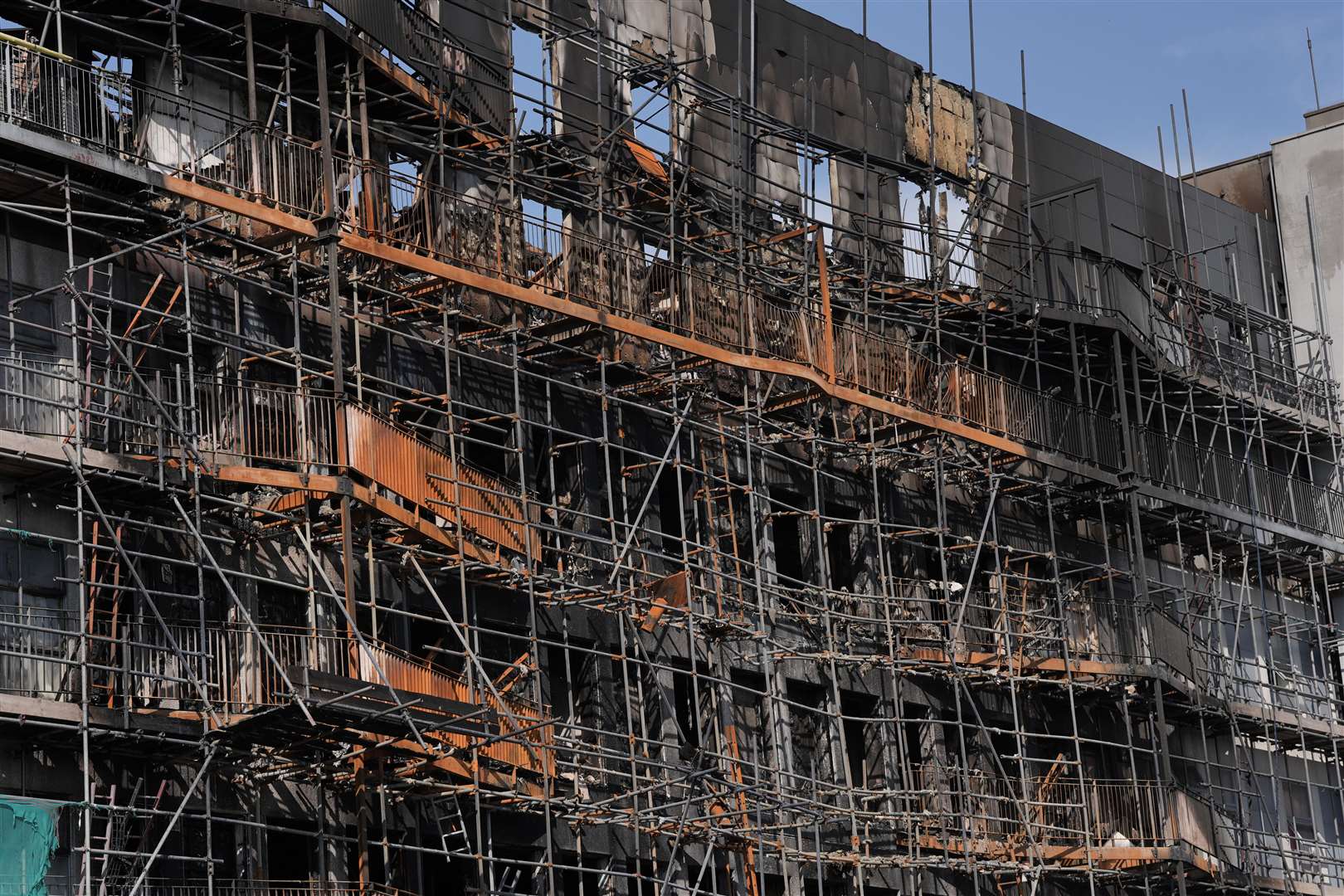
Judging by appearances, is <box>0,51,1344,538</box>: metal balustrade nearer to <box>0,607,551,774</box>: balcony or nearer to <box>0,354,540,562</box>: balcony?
<box>0,354,540,562</box>: balcony

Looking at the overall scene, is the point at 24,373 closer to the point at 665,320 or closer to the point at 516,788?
the point at 516,788

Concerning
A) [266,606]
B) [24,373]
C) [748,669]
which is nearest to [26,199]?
[24,373]

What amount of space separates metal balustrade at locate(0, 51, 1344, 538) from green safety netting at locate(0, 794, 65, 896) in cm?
592

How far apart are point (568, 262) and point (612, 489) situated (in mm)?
3710

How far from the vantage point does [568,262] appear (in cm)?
3625

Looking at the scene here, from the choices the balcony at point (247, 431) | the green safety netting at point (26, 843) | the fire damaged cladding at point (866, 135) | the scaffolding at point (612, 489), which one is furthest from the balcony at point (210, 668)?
the fire damaged cladding at point (866, 135)

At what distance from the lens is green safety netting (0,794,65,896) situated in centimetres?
2731

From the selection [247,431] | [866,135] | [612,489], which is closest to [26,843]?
[247,431]

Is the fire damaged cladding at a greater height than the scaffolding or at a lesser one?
greater

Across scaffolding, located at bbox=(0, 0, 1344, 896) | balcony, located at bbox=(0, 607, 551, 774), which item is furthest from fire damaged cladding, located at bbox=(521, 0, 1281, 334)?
balcony, located at bbox=(0, 607, 551, 774)

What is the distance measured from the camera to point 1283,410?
5372 centimetres

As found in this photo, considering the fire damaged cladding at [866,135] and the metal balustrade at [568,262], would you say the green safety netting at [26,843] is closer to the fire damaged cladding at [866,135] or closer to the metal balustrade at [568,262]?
the metal balustrade at [568,262]

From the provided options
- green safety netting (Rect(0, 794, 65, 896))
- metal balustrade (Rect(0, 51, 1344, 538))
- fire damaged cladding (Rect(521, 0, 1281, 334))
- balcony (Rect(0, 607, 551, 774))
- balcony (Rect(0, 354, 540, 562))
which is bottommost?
green safety netting (Rect(0, 794, 65, 896))

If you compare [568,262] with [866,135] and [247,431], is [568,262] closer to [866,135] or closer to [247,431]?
[247,431]
